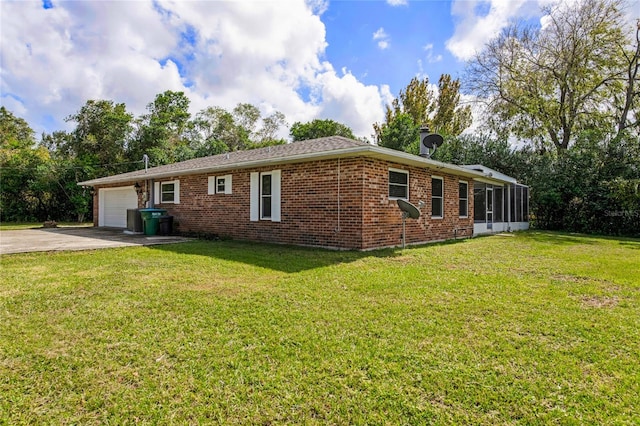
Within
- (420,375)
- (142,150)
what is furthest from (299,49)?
(142,150)

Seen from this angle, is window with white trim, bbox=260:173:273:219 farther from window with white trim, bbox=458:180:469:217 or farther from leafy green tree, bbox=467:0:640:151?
leafy green tree, bbox=467:0:640:151

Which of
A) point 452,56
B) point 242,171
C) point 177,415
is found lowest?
point 177,415

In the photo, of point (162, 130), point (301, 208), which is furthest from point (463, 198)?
point (162, 130)

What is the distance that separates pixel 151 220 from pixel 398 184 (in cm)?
887

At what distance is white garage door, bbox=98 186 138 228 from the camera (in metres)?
16.5

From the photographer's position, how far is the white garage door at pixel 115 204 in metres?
16.5

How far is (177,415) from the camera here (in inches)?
81.3

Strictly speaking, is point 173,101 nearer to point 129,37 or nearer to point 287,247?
point 129,37

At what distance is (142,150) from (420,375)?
92.7ft

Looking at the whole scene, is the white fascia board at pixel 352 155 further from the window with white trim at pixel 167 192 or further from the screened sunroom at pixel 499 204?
the screened sunroom at pixel 499 204

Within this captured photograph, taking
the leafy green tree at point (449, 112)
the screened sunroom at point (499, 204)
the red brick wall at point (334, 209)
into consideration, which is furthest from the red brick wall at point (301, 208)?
the leafy green tree at point (449, 112)

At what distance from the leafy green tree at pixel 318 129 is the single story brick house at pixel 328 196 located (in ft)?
75.9

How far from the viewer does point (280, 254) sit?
25.6 feet

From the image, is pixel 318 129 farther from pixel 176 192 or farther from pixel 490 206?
pixel 176 192
